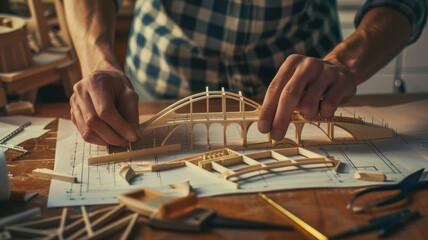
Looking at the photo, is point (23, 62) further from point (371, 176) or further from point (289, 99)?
point (371, 176)

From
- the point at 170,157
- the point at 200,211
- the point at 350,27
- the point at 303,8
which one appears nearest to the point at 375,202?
the point at 200,211

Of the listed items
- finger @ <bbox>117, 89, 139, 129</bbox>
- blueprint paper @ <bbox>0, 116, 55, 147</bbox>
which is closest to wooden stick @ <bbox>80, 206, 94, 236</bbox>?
finger @ <bbox>117, 89, 139, 129</bbox>

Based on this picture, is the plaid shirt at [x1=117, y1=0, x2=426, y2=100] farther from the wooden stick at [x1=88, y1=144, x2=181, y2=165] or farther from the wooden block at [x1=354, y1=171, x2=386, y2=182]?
the wooden block at [x1=354, y1=171, x2=386, y2=182]

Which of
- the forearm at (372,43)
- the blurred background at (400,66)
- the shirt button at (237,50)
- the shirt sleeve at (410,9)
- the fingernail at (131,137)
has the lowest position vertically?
the blurred background at (400,66)

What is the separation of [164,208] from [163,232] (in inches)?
2.3

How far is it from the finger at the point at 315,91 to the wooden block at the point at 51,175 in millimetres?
798

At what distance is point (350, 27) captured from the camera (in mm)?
4672

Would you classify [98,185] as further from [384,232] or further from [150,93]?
[150,93]

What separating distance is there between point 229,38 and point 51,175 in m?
1.14

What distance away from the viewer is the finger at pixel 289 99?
5.34ft

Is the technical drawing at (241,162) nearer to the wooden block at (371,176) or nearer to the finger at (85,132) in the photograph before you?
the wooden block at (371,176)

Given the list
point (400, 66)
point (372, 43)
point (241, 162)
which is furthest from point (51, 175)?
point (400, 66)

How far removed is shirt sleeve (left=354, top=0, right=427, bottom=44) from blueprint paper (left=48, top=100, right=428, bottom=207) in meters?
0.57

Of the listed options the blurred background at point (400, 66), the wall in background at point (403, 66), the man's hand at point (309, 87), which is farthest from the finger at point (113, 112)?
the wall in background at point (403, 66)
